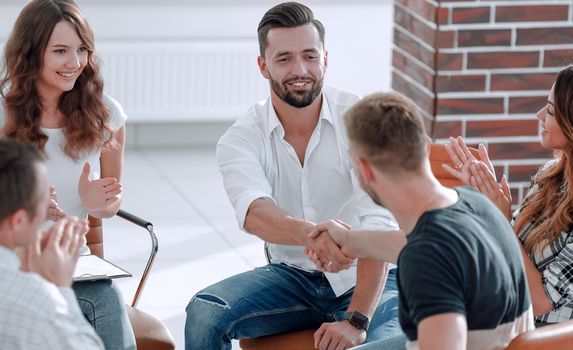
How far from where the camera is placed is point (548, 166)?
297 centimetres

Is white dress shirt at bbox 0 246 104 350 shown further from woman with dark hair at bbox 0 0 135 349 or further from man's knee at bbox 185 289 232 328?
woman with dark hair at bbox 0 0 135 349

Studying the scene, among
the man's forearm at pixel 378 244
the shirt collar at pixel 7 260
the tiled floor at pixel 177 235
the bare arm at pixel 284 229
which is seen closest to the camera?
the shirt collar at pixel 7 260

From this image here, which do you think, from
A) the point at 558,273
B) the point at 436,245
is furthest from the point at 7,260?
the point at 558,273

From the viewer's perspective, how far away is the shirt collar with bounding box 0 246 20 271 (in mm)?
2094

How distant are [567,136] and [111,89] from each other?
453 centimetres

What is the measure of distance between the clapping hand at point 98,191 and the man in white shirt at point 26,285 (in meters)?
1.01

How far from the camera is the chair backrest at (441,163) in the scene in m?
3.12

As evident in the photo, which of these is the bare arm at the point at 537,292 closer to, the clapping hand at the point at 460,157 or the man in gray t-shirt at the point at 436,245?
the clapping hand at the point at 460,157

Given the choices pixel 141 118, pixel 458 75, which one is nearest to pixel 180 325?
pixel 458 75

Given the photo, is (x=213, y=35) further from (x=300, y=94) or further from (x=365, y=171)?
(x=365, y=171)

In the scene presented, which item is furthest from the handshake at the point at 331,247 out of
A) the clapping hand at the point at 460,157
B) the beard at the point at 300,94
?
the beard at the point at 300,94

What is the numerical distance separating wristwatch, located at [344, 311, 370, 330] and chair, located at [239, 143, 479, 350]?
120mm

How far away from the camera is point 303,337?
2967 mm

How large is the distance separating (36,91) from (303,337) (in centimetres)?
111
